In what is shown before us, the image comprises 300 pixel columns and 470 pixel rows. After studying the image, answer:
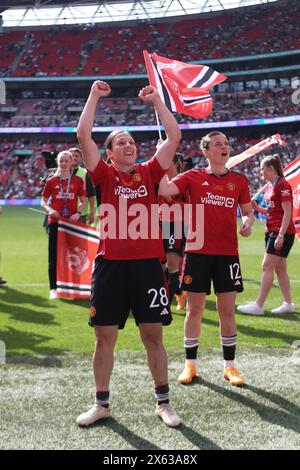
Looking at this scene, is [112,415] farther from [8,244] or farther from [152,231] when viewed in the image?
[8,244]

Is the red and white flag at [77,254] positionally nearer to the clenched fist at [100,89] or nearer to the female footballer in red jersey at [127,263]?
the female footballer in red jersey at [127,263]

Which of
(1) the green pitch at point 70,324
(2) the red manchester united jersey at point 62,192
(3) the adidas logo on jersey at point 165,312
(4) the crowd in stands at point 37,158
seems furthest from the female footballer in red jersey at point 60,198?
(4) the crowd in stands at point 37,158

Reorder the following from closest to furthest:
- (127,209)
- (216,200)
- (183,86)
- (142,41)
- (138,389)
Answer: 1. (127,209)
2. (138,389)
3. (216,200)
4. (183,86)
5. (142,41)

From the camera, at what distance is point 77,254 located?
7812 mm

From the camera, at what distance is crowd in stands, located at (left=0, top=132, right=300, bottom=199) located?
4159 centimetres

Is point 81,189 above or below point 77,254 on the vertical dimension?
above

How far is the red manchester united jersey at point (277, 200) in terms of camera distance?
6.46m

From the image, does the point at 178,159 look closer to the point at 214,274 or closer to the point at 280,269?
the point at 280,269

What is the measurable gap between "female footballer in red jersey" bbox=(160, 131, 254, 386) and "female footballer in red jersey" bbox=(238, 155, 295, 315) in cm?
196

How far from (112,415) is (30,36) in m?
55.7

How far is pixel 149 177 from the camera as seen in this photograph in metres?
3.63

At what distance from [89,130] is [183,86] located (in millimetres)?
2632

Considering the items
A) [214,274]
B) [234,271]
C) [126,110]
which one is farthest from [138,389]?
[126,110]
